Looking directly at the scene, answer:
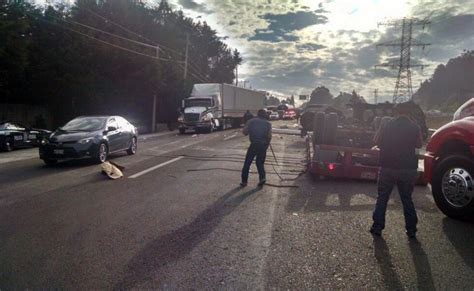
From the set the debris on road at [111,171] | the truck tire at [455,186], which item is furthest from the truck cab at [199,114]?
the truck tire at [455,186]

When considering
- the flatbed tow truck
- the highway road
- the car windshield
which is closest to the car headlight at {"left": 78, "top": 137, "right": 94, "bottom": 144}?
the car windshield

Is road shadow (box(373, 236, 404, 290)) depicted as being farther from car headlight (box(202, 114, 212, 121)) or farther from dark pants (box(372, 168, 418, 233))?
car headlight (box(202, 114, 212, 121))

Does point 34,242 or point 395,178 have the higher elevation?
point 395,178

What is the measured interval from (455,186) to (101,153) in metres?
10.2

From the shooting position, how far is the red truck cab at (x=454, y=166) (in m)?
6.04

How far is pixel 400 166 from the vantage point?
5.54 m

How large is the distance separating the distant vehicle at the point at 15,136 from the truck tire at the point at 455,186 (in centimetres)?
1792

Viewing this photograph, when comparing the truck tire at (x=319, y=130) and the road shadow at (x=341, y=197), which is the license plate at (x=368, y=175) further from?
the truck tire at (x=319, y=130)

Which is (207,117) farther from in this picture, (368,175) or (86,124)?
(368,175)

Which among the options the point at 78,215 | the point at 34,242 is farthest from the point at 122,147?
the point at 34,242

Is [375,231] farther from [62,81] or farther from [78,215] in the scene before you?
[62,81]

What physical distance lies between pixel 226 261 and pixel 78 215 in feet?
9.98

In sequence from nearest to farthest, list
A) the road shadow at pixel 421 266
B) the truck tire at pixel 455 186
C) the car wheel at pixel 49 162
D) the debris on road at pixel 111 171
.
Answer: the road shadow at pixel 421 266 < the truck tire at pixel 455 186 < the debris on road at pixel 111 171 < the car wheel at pixel 49 162

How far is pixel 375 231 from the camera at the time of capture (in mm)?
5547
